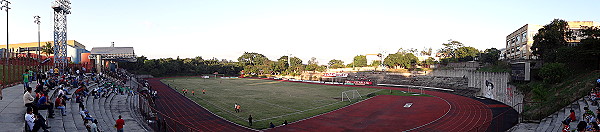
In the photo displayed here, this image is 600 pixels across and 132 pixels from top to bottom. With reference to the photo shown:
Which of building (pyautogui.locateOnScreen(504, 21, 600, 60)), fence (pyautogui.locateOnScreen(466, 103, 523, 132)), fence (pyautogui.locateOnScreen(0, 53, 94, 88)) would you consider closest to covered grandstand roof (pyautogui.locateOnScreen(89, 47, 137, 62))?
fence (pyautogui.locateOnScreen(0, 53, 94, 88))

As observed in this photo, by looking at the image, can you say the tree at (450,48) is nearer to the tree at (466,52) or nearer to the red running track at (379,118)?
the tree at (466,52)

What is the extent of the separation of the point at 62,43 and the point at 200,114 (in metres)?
23.8

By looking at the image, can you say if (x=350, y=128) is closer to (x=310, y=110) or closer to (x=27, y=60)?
(x=310, y=110)

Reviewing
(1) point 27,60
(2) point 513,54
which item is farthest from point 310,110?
(2) point 513,54

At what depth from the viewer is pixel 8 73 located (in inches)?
842

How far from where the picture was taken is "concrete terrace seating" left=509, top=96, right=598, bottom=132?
618 inches

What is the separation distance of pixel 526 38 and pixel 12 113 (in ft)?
221

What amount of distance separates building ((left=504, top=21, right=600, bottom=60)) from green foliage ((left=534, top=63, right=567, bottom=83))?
26.4 meters

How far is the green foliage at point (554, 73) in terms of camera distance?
88.5 feet

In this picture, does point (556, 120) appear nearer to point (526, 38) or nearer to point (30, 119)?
point (30, 119)

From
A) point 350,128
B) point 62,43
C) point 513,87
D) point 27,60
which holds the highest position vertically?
point 62,43

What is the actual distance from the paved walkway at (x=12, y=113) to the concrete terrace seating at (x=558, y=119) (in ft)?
78.0

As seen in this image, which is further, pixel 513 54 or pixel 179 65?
pixel 179 65

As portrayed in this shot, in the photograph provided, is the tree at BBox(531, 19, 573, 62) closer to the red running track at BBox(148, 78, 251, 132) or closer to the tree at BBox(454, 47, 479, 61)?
the red running track at BBox(148, 78, 251, 132)
